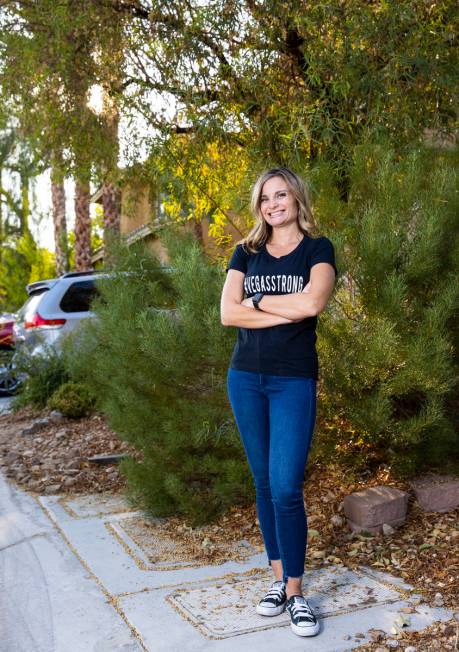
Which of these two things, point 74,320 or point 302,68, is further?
point 74,320

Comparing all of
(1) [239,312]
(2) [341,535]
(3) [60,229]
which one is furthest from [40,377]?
(3) [60,229]

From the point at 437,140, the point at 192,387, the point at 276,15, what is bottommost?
the point at 192,387

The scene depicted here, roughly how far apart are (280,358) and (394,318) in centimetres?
129

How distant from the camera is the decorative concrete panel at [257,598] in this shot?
3.57 meters

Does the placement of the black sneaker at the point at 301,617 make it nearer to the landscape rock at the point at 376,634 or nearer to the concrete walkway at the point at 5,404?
the landscape rock at the point at 376,634

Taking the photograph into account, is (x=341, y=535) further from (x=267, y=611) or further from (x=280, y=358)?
(x=280, y=358)

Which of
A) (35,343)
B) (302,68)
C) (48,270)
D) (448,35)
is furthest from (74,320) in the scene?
(48,270)

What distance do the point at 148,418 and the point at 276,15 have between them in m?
3.22

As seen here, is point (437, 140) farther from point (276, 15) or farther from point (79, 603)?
point (79, 603)

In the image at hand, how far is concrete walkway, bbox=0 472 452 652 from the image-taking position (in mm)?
3441

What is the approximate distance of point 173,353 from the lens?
4.79 meters

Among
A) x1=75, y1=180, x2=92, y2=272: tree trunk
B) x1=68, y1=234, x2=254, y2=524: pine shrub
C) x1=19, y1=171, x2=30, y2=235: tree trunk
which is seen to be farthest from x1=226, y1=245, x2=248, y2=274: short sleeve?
x1=19, y1=171, x2=30, y2=235: tree trunk

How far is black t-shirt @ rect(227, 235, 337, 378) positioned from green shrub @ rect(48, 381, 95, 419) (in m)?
5.47

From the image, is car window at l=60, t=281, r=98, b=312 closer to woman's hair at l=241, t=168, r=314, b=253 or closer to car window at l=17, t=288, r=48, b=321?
car window at l=17, t=288, r=48, b=321
